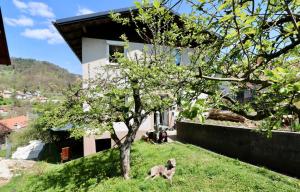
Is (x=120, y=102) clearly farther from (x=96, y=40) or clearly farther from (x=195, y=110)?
(x=195, y=110)

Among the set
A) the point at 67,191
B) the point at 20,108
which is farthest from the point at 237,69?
the point at 20,108

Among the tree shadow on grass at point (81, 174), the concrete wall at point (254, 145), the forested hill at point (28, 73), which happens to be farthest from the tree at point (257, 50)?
the forested hill at point (28, 73)

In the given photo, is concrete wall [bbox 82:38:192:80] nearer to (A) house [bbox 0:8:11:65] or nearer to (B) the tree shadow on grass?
(B) the tree shadow on grass

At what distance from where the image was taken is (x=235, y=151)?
13.0 m

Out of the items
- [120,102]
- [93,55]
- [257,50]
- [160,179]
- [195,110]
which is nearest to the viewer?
[195,110]

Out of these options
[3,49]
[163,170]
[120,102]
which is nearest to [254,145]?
[163,170]

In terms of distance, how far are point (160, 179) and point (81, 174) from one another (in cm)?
511

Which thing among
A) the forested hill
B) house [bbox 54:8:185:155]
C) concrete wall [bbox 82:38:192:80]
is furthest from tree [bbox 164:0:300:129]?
the forested hill

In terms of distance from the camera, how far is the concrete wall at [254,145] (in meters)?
10.1

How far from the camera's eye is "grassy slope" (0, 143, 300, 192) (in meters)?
9.89

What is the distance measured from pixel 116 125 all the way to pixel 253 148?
10.2 meters

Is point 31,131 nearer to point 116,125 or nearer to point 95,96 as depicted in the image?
point 116,125

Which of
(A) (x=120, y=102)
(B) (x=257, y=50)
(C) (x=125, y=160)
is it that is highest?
(B) (x=257, y=50)

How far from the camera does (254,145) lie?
38.8 feet
